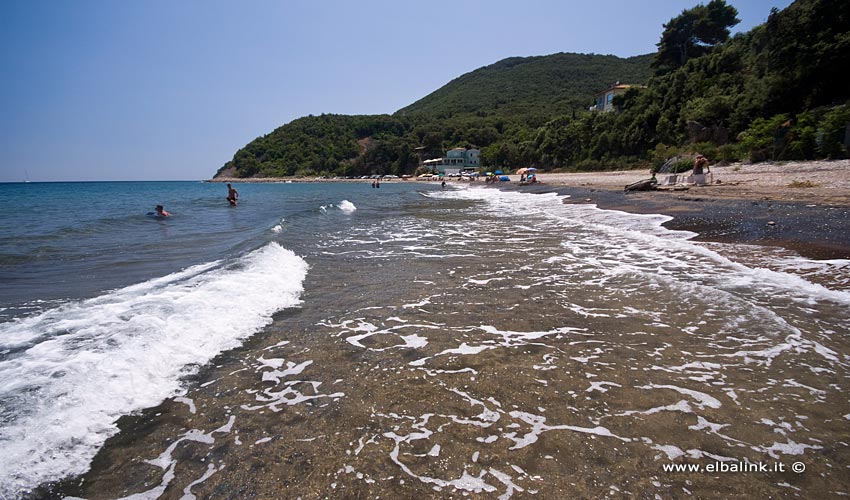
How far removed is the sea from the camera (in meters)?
2.46

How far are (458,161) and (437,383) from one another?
111716 mm

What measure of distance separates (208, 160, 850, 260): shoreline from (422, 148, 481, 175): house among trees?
87463mm

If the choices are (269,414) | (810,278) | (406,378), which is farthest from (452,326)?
(810,278)

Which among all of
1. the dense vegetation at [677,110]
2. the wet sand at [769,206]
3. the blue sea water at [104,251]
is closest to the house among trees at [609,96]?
the dense vegetation at [677,110]

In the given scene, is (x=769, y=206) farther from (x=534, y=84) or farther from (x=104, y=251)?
(x=534, y=84)

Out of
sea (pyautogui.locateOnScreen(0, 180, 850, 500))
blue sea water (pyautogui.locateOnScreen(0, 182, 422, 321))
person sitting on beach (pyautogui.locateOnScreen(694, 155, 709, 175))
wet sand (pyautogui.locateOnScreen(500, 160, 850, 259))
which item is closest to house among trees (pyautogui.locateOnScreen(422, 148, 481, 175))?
person sitting on beach (pyautogui.locateOnScreen(694, 155, 709, 175))

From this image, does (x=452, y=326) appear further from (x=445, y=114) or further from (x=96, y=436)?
(x=445, y=114)

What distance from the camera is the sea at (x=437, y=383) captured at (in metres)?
2.46

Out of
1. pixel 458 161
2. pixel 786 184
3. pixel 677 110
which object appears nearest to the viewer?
pixel 786 184

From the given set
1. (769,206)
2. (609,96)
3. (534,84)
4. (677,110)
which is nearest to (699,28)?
(609,96)

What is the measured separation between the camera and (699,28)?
55875mm

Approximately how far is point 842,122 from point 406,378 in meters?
27.4

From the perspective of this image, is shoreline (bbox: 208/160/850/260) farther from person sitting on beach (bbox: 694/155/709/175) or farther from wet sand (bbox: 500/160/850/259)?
person sitting on beach (bbox: 694/155/709/175)

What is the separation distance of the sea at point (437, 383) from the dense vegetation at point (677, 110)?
23.7 meters
